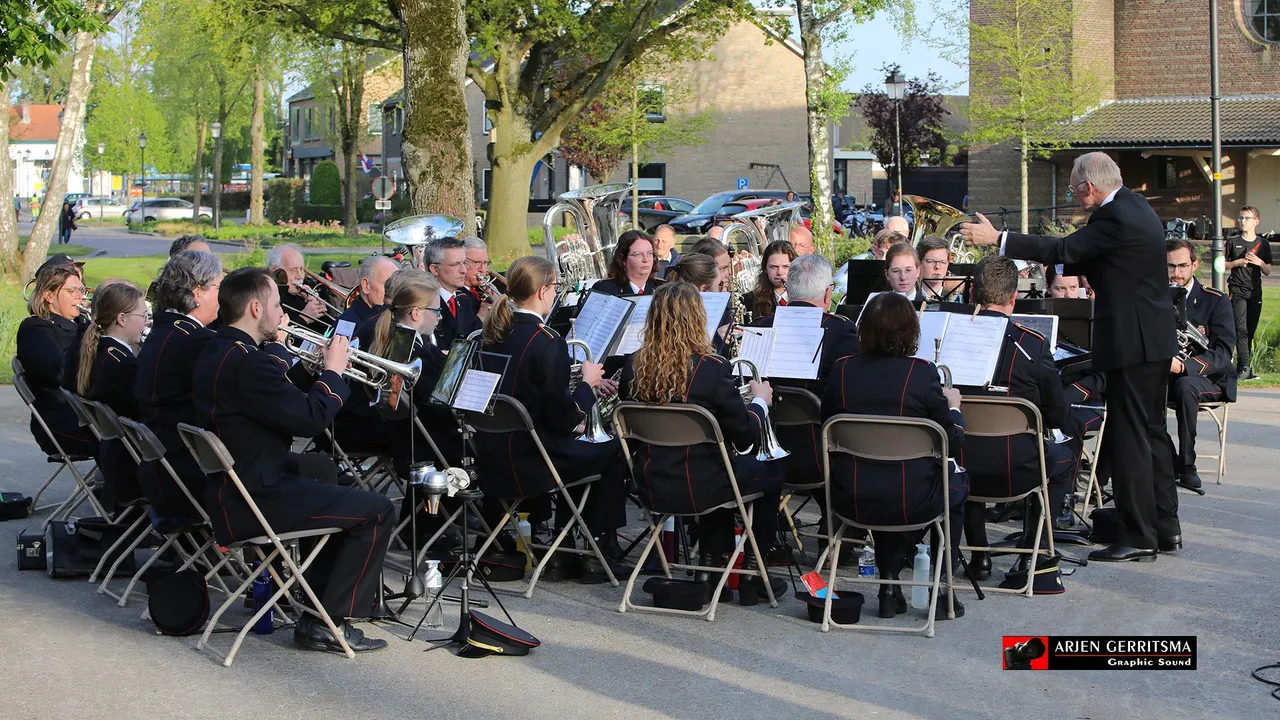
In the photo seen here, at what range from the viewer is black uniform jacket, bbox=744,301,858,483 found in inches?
268

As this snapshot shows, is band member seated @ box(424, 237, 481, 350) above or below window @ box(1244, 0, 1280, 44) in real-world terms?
below

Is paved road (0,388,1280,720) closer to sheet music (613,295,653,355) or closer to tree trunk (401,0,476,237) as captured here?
sheet music (613,295,653,355)

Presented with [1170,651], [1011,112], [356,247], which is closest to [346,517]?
[1170,651]

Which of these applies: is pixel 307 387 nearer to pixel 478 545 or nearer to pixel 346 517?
pixel 478 545

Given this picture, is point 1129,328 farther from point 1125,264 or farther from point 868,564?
point 868,564

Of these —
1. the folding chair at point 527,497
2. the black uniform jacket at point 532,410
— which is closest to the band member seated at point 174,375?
the folding chair at point 527,497

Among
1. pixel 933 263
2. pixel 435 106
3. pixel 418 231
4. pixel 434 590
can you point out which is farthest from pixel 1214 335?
pixel 435 106

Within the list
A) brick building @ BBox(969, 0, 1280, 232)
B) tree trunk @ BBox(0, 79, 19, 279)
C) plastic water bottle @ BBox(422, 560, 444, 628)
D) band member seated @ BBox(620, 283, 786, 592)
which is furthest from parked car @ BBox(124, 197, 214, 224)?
band member seated @ BBox(620, 283, 786, 592)

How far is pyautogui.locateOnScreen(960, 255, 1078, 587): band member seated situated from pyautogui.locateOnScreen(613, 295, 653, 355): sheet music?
1764 millimetres

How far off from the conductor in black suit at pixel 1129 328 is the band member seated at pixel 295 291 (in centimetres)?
504

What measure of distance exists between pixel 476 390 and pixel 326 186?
53.8m

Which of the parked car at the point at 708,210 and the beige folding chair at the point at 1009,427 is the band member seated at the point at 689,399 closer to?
the beige folding chair at the point at 1009,427

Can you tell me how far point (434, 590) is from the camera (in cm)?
592

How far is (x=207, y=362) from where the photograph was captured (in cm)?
554
